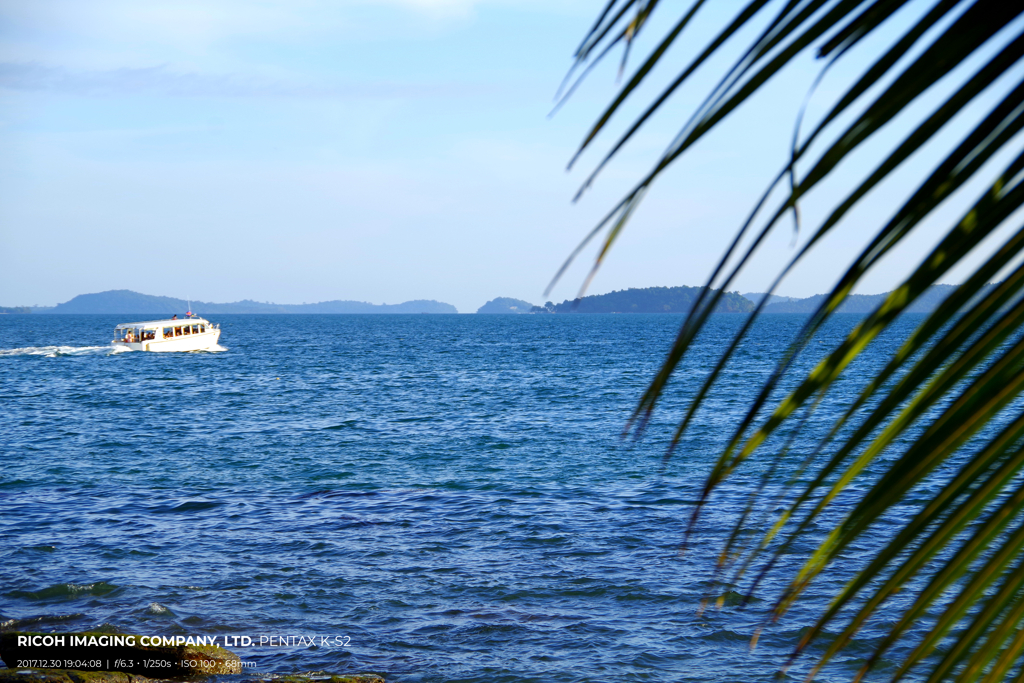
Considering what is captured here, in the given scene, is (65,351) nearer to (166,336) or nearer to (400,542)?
(166,336)

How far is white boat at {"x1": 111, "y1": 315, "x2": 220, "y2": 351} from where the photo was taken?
208 ft

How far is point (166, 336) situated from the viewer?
64.2m

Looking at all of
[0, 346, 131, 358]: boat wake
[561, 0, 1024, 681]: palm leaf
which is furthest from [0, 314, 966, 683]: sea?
[0, 346, 131, 358]: boat wake

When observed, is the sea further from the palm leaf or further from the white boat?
the white boat

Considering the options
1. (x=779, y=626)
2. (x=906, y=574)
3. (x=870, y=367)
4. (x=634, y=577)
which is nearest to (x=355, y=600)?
(x=634, y=577)

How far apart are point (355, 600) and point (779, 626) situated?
5624mm

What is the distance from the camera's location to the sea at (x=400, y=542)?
9.62m

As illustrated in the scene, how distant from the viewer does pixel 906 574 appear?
66 centimetres

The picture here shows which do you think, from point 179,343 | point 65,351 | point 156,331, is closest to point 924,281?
point 156,331

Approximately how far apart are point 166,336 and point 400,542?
56.6 m

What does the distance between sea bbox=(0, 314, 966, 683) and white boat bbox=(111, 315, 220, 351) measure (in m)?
31.8

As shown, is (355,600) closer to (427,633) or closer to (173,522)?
(427,633)

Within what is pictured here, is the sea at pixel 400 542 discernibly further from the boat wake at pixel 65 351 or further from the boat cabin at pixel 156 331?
the boat wake at pixel 65 351

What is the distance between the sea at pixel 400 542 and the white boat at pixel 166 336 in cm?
3177
